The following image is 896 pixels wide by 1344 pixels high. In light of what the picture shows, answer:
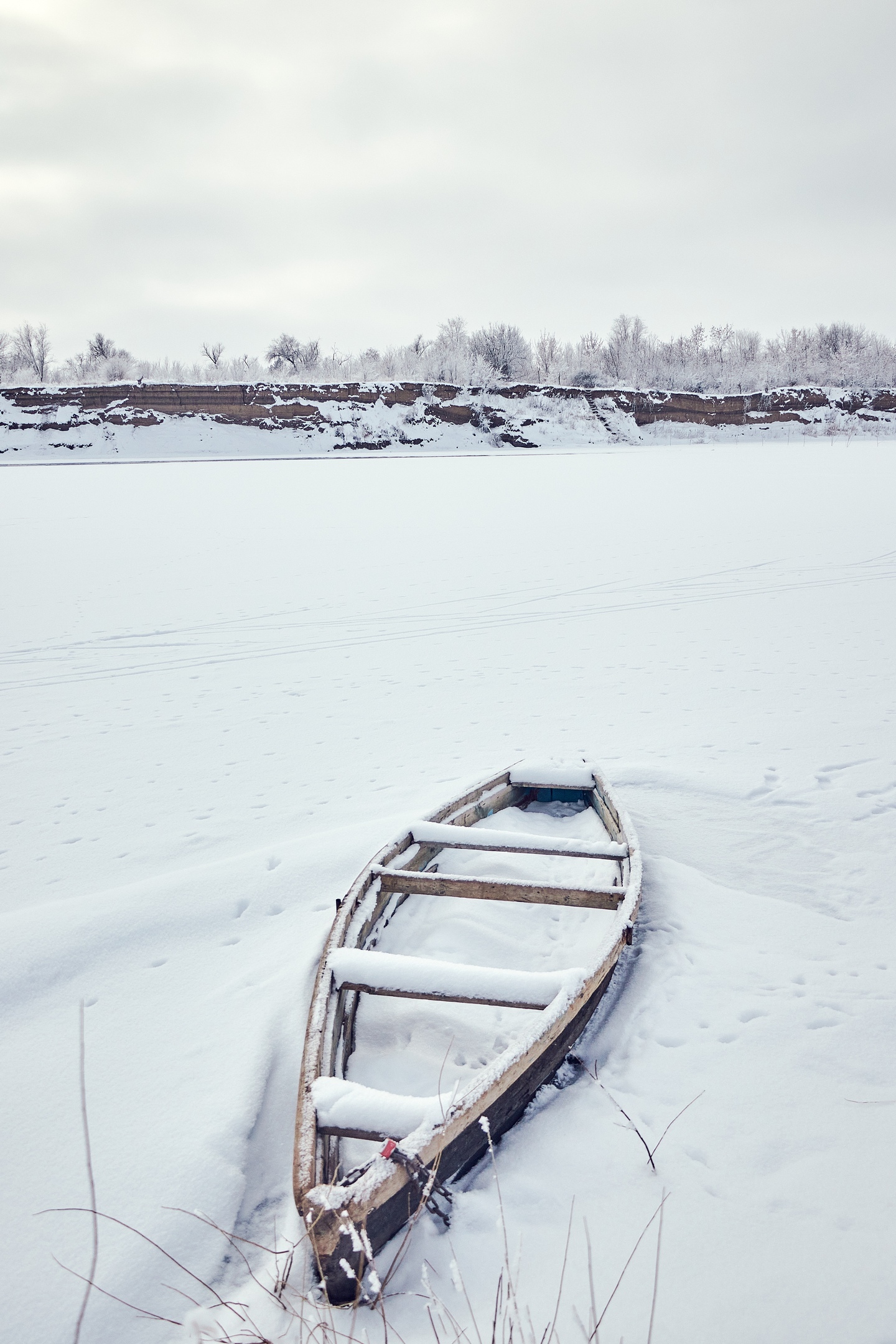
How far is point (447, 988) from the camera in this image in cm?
248

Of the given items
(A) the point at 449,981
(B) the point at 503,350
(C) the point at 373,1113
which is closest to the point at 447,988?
(A) the point at 449,981

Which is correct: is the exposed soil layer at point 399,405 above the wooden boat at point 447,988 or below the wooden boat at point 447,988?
above

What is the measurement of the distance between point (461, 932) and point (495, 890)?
0.29 m

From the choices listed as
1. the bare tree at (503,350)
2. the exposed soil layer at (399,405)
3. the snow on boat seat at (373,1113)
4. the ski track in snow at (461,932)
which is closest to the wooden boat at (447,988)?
the snow on boat seat at (373,1113)

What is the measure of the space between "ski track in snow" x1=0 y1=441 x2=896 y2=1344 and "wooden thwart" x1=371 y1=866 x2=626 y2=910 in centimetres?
24

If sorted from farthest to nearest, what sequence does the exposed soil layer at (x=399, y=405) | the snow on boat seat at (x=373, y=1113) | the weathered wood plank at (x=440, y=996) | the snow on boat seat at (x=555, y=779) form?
the exposed soil layer at (x=399, y=405) < the snow on boat seat at (x=555, y=779) < the weathered wood plank at (x=440, y=996) < the snow on boat seat at (x=373, y=1113)

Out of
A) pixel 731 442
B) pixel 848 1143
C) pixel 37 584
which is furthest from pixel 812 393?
pixel 848 1143

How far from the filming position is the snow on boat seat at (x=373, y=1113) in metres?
1.93

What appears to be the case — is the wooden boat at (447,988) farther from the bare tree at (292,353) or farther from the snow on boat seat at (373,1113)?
the bare tree at (292,353)

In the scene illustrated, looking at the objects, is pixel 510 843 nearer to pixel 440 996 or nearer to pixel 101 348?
pixel 440 996

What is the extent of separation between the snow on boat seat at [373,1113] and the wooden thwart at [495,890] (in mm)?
1173

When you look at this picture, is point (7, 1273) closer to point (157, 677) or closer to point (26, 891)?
point (26, 891)

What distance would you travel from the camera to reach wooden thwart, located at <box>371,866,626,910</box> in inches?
123

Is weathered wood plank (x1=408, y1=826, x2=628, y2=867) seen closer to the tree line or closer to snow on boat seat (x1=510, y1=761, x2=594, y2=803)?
snow on boat seat (x1=510, y1=761, x2=594, y2=803)
